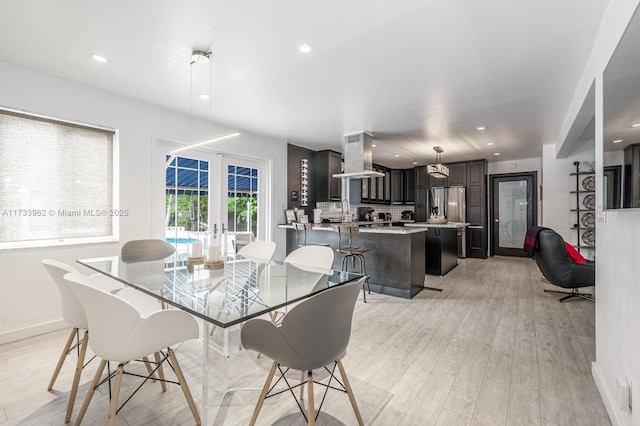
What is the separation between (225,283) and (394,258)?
110 inches

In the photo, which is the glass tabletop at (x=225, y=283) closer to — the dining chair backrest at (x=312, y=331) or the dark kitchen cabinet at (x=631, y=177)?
the dining chair backrest at (x=312, y=331)

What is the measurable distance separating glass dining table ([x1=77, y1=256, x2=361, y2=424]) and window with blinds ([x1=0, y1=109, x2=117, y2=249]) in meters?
1.06

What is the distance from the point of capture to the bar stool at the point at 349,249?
394 centimetres

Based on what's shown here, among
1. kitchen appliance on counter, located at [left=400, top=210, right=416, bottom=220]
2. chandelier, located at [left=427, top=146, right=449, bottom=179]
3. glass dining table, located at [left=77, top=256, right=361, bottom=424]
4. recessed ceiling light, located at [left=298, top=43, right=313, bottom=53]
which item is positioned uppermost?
recessed ceiling light, located at [left=298, top=43, right=313, bottom=53]

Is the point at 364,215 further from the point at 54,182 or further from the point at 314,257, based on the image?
the point at 54,182

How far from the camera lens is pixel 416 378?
6.83 ft

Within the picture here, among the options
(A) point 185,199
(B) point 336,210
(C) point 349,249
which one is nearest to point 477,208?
(B) point 336,210

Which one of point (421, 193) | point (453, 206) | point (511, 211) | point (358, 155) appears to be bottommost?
point (511, 211)

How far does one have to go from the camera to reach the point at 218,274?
206 cm

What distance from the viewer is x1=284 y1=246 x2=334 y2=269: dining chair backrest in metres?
2.43

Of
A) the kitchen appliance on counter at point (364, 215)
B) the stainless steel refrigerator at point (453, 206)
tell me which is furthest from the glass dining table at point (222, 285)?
the stainless steel refrigerator at point (453, 206)

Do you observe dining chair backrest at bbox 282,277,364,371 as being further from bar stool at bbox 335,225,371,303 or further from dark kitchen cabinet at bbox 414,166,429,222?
dark kitchen cabinet at bbox 414,166,429,222

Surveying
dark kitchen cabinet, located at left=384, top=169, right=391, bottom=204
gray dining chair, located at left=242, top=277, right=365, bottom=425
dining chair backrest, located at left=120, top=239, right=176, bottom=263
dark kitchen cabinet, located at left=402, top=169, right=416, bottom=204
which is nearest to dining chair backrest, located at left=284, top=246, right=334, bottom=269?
gray dining chair, located at left=242, top=277, right=365, bottom=425

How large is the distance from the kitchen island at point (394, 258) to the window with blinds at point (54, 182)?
288 cm
